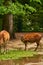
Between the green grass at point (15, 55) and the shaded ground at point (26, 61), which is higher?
the shaded ground at point (26, 61)

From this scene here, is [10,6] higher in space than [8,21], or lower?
higher

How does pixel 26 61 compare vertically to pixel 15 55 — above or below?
above

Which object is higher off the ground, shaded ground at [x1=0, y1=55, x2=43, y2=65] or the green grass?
shaded ground at [x1=0, y1=55, x2=43, y2=65]

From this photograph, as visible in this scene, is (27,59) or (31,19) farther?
(31,19)

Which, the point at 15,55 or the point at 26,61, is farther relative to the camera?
the point at 15,55

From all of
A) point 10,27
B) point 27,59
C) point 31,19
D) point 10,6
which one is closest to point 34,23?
point 31,19

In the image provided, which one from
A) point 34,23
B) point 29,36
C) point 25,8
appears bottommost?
point 34,23

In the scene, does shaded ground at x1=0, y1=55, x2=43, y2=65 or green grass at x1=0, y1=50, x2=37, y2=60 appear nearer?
shaded ground at x1=0, y1=55, x2=43, y2=65

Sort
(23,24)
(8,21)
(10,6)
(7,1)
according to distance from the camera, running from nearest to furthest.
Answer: (10,6), (7,1), (8,21), (23,24)

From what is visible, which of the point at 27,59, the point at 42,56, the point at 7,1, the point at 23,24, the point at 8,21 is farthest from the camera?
the point at 23,24

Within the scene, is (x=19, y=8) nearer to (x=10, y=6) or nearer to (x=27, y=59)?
(x=10, y=6)

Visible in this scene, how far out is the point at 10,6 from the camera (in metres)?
14.3

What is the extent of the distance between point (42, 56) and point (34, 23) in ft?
39.8

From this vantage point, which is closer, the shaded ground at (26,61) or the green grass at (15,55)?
the shaded ground at (26,61)
